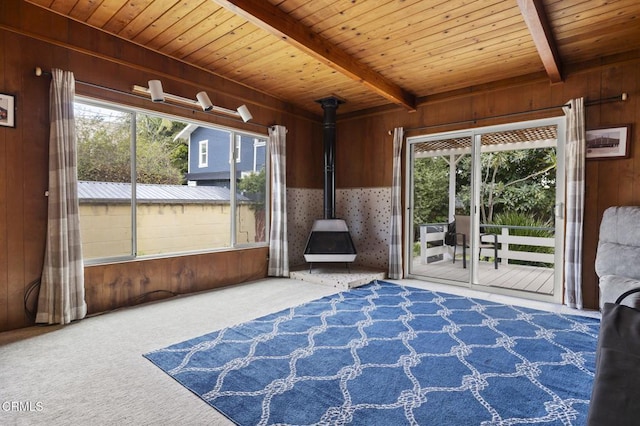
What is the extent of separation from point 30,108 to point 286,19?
2203mm

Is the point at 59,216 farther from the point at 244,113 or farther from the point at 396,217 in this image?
→ the point at 396,217

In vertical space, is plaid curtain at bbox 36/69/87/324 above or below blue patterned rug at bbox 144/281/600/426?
above

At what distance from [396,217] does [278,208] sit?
1.64 meters

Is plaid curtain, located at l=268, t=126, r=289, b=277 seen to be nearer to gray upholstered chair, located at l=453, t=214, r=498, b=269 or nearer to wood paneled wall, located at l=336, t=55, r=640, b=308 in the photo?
wood paneled wall, located at l=336, t=55, r=640, b=308

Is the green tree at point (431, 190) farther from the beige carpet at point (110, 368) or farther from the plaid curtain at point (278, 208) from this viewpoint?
the beige carpet at point (110, 368)

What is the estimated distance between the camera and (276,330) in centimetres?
277

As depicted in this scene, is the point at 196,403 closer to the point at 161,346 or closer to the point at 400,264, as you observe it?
the point at 161,346

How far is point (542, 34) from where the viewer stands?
8.93 ft

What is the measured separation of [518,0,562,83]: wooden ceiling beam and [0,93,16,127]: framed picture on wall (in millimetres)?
3847

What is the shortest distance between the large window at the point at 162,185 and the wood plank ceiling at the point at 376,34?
2.64 feet

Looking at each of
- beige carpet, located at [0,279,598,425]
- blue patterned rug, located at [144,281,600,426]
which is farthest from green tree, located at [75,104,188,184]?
blue patterned rug, located at [144,281,600,426]

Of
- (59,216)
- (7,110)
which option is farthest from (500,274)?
(7,110)

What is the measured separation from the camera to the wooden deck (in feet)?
14.7

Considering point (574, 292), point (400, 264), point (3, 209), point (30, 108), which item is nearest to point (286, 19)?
point (30, 108)
